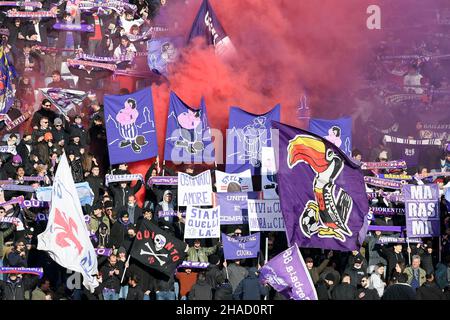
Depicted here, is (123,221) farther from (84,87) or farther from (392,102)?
(392,102)

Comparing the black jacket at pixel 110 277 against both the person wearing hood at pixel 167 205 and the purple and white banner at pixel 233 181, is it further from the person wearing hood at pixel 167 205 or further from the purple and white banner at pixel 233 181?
the purple and white banner at pixel 233 181

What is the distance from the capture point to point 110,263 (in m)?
16.8

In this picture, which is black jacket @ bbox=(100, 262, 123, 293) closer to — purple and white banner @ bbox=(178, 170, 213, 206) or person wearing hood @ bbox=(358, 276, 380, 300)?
purple and white banner @ bbox=(178, 170, 213, 206)

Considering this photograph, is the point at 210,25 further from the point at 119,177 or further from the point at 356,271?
the point at 356,271

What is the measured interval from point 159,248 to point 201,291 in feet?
3.06

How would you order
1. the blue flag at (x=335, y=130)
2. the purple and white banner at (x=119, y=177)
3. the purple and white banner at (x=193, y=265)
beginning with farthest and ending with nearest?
1. the blue flag at (x=335, y=130)
2. the purple and white banner at (x=119, y=177)
3. the purple and white banner at (x=193, y=265)

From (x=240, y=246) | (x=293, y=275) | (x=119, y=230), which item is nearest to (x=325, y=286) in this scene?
(x=293, y=275)

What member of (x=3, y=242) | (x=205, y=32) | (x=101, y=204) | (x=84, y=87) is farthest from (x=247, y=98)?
(x=3, y=242)

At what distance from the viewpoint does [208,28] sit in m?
20.7

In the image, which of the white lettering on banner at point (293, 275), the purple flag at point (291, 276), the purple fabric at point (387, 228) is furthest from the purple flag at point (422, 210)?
the white lettering on banner at point (293, 275)

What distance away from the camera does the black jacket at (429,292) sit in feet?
51.1

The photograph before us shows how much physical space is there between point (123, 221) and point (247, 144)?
9.12 ft

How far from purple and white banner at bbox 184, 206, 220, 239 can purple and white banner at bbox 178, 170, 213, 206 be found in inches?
18.5

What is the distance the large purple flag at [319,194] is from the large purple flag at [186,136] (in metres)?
2.21
